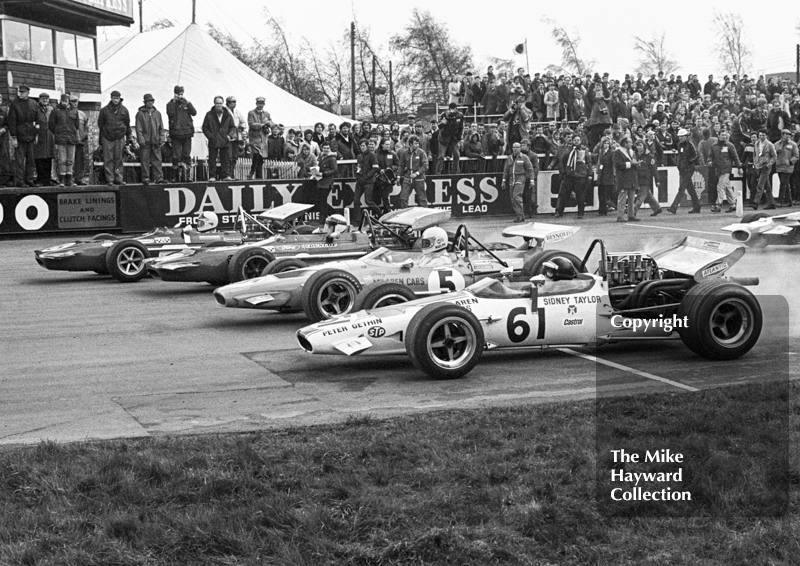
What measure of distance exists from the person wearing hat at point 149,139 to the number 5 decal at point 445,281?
11.9m

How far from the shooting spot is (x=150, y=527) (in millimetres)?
5445

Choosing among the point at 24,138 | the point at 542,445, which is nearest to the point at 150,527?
the point at 542,445

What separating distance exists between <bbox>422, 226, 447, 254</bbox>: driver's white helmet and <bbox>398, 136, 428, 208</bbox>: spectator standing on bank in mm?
11962

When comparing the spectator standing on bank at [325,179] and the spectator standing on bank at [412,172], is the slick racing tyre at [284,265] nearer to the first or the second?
the spectator standing on bank at [325,179]

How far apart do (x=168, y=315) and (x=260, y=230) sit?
11.9ft

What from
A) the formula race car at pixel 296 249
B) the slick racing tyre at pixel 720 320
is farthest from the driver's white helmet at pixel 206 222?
the slick racing tyre at pixel 720 320

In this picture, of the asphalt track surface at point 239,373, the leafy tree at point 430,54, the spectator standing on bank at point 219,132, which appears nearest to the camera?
the asphalt track surface at point 239,373

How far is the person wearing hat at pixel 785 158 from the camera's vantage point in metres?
25.4

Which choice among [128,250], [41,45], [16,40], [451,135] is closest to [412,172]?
[451,135]

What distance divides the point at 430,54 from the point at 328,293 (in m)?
40.8

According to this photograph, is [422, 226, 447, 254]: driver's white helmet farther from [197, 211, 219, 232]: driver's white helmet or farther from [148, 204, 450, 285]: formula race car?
[197, 211, 219, 232]: driver's white helmet

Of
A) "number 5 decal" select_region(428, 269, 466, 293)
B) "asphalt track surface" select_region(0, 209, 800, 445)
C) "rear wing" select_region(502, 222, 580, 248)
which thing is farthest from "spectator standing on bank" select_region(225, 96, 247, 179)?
"number 5 decal" select_region(428, 269, 466, 293)

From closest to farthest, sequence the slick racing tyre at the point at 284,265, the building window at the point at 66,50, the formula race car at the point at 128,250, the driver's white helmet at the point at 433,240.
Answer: the driver's white helmet at the point at 433,240 → the slick racing tyre at the point at 284,265 → the formula race car at the point at 128,250 → the building window at the point at 66,50

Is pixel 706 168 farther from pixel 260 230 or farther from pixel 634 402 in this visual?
pixel 634 402
